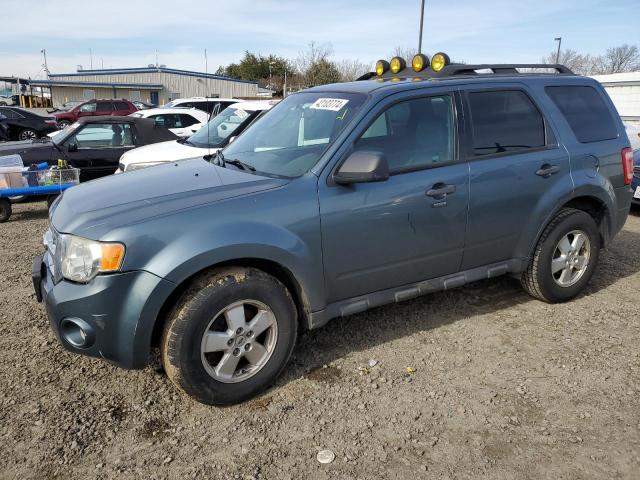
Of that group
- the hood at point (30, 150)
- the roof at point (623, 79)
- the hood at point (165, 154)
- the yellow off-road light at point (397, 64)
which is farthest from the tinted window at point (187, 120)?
the roof at point (623, 79)

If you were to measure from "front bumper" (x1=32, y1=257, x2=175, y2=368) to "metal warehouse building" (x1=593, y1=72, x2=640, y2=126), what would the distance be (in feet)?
68.5

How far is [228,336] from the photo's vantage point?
2871mm

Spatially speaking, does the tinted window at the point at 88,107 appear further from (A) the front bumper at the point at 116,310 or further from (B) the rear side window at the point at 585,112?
(A) the front bumper at the point at 116,310

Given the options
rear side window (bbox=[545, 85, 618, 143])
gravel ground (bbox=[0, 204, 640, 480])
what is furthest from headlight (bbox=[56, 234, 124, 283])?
rear side window (bbox=[545, 85, 618, 143])

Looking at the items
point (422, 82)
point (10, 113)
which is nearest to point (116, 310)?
point (422, 82)

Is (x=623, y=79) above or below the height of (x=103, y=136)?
above

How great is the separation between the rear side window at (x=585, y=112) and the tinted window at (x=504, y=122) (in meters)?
0.34

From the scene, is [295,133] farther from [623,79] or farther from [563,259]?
[623,79]

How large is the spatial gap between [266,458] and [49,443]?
45.3 inches

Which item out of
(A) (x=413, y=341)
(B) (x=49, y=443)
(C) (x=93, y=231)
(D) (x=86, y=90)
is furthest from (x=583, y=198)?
(D) (x=86, y=90)

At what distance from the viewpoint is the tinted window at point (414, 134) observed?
132 inches

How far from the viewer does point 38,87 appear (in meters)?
48.1

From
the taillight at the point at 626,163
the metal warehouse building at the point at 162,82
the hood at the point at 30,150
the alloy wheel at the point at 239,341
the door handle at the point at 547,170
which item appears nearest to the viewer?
the alloy wheel at the point at 239,341

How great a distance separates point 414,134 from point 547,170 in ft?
3.92
